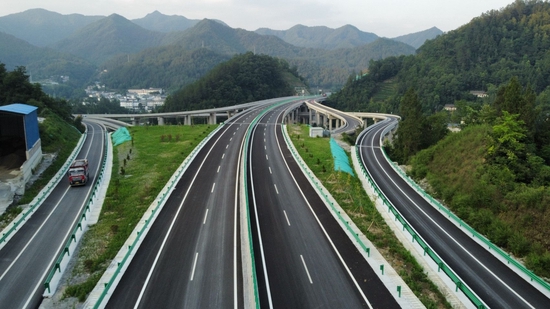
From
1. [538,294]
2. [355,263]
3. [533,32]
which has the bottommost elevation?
[538,294]

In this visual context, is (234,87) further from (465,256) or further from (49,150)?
(465,256)

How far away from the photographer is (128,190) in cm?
3619

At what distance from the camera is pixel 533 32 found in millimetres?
160250

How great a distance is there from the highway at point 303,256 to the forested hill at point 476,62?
10944 centimetres

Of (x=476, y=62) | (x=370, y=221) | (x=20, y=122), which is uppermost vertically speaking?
(x=476, y=62)

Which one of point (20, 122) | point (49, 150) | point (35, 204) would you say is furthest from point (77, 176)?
point (20, 122)

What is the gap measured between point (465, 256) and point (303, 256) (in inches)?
520

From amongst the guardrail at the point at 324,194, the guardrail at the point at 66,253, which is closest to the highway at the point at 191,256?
the guardrail at the point at 66,253

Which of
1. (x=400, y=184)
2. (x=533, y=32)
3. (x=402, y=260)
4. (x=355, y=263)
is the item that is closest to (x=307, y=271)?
(x=355, y=263)

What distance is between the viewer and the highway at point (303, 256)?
19406 mm

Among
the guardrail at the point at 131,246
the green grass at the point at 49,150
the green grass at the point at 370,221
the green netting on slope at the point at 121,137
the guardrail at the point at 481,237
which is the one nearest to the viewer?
the guardrail at the point at 131,246

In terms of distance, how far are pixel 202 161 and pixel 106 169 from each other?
11847mm

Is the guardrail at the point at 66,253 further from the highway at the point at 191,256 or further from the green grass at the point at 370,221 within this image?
the green grass at the point at 370,221

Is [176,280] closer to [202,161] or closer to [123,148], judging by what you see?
[202,161]
